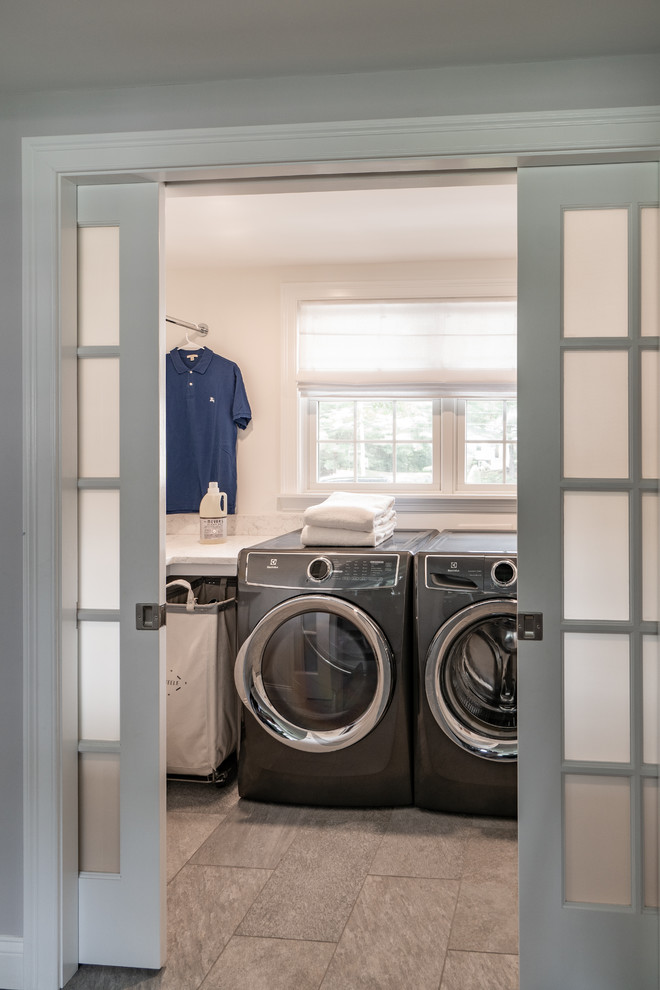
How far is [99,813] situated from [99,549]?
2.24 feet

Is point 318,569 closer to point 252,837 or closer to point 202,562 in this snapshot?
point 202,562

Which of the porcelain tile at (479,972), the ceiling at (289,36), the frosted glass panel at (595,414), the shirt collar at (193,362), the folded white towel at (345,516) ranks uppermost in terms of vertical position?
the ceiling at (289,36)

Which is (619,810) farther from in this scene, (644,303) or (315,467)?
(315,467)

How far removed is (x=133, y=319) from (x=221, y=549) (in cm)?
167

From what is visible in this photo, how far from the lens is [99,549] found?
2.22 m

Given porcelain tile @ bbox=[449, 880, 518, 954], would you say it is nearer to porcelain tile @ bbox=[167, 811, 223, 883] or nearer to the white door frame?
porcelain tile @ bbox=[167, 811, 223, 883]

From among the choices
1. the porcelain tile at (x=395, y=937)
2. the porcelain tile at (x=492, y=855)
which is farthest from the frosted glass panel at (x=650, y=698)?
the porcelain tile at (x=492, y=855)

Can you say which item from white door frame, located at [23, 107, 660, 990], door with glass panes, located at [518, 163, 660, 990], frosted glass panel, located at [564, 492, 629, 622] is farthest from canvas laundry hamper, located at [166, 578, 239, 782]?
frosted glass panel, located at [564, 492, 629, 622]

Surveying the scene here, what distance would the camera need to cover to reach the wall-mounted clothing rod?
12.7ft

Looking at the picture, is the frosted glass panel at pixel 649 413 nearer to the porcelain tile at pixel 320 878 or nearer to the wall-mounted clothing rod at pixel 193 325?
the porcelain tile at pixel 320 878

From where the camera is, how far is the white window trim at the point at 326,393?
3.97m

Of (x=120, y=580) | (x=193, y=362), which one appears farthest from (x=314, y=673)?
(x=193, y=362)

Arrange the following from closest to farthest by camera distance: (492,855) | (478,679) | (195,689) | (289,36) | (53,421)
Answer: (289,36), (53,421), (492,855), (478,679), (195,689)

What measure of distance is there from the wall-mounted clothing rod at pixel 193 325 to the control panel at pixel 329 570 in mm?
1314
